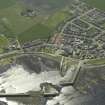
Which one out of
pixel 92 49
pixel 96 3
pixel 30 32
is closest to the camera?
pixel 92 49

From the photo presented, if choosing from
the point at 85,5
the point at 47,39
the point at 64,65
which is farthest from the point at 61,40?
the point at 85,5

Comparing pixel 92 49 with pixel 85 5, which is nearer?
pixel 92 49

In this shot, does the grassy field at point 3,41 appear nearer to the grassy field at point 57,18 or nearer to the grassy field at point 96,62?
the grassy field at point 57,18

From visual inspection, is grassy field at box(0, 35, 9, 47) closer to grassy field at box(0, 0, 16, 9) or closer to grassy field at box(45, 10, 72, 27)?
grassy field at box(45, 10, 72, 27)

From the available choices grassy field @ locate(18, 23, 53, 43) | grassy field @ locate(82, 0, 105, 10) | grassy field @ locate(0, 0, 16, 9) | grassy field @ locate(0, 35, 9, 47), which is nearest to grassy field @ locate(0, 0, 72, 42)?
grassy field @ locate(18, 23, 53, 43)

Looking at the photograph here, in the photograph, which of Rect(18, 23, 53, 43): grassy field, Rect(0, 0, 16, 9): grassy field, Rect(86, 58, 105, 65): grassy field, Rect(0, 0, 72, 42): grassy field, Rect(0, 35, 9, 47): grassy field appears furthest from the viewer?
Rect(0, 0, 16, 9): grassy field

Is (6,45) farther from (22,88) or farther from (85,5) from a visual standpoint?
(85,5)

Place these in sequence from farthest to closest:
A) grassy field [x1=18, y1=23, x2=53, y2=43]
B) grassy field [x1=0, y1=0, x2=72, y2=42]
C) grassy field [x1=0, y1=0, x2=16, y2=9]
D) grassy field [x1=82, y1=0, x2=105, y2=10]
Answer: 1. grassy field [x1=0, y1=0, x2=16, y2=9]
2. grassy field [x1=82, y1=0, x2=105, y2=10]
3. grassy field [x1=0, y1=0, x2=72, y2=42]
4. grassy field [x1=18, y1=23, x2=53, y2=43]

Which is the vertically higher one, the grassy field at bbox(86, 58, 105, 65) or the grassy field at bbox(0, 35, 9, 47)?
the grassy field at bbox(0, 35, 9, 47)

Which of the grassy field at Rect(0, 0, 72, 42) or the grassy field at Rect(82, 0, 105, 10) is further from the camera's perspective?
the grassy field at Rect(82, 0, 105, 10)

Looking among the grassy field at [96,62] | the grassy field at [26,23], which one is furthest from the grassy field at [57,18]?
the grassy field at [96,62]

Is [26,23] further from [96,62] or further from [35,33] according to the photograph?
[96,62]
